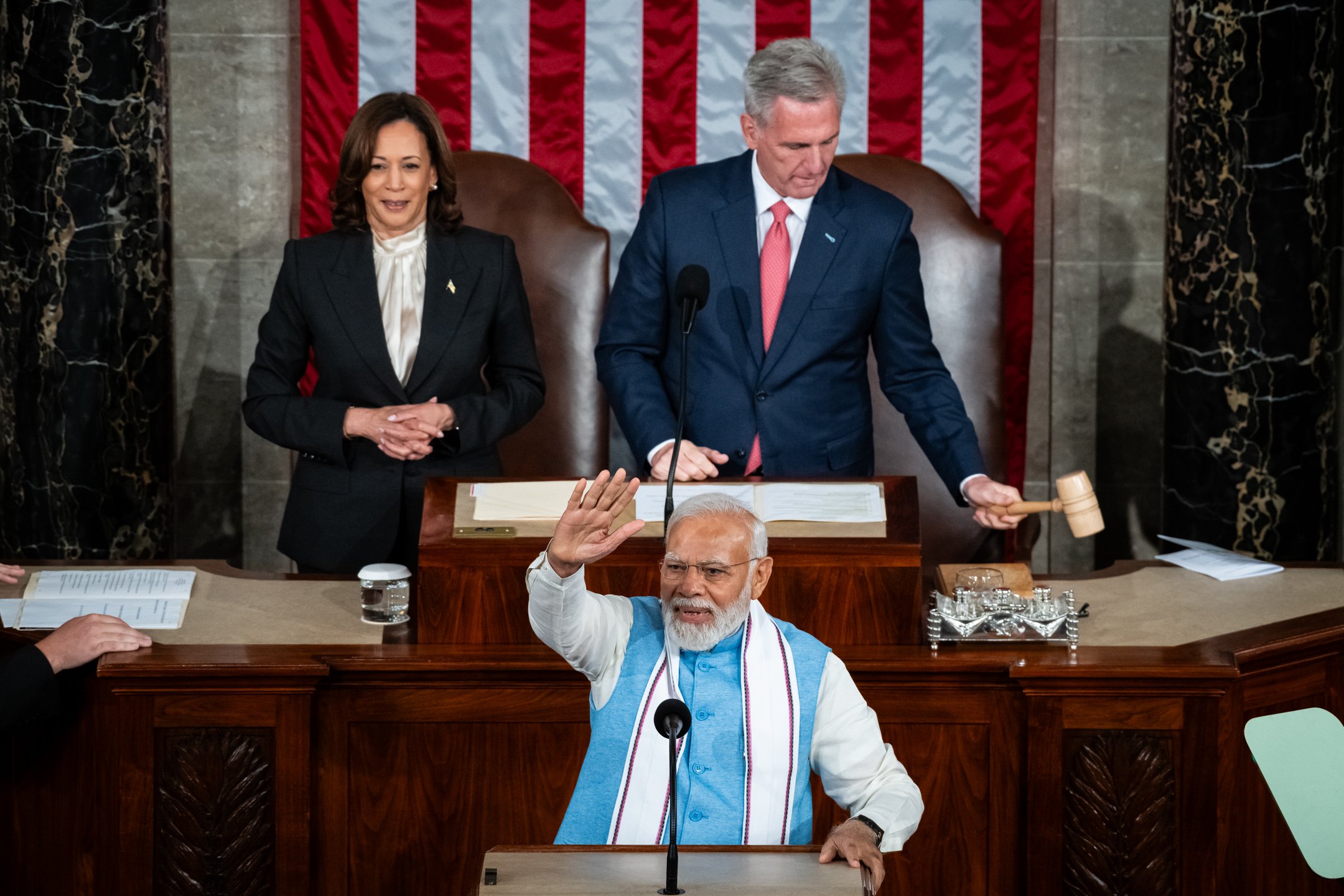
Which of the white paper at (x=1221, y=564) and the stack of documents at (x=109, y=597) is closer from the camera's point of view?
the stack of documents at (x=109, y=597)

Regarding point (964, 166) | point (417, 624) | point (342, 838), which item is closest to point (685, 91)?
point (964, 166)

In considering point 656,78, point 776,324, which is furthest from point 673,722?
point 656,78

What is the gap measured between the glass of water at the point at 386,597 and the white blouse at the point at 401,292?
801 millimetres

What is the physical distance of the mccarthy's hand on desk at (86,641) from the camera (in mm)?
3037

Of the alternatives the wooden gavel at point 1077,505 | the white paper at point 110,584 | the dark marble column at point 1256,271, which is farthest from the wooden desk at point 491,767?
the dark marble column at point 1256,271

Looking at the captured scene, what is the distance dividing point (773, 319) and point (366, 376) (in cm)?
102

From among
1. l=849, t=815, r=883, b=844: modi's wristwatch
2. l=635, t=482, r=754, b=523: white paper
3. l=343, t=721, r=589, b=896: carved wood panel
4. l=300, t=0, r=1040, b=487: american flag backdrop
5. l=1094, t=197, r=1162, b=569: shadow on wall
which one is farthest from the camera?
l=1094, t=197, r=1162, b=569: shadow on wall

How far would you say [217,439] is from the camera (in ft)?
18.9

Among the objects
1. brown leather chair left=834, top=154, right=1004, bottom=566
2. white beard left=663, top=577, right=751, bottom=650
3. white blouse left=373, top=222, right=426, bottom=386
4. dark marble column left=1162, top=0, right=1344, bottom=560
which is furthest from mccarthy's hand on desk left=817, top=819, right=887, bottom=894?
dark marble column left=1162, top=0, right=1344, bottom=560

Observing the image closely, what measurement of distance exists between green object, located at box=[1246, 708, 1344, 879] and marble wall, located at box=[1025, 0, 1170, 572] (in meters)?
3.40

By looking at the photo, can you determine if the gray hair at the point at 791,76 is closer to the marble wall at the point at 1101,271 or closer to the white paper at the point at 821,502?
the white paper at the point at 821,502

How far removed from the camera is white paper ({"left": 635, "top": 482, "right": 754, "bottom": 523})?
10.7 ft

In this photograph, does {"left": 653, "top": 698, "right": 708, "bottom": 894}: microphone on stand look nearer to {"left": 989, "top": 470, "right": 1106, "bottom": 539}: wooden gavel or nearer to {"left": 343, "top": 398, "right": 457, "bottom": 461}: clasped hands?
{"left": 989, "top": 470, "right": 1106, "bottom": 539}: wooden gavel

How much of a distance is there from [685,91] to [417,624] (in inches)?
110
